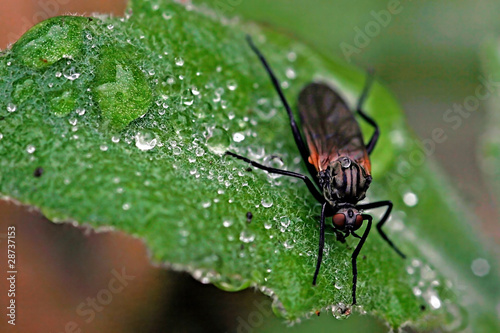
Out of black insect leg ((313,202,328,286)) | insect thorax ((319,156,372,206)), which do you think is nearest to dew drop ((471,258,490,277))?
insect thorax ((319,156,372,206))

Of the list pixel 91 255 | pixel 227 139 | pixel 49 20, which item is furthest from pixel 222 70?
pixel 91 255

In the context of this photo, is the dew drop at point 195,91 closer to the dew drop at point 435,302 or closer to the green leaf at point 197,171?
the green leaf at point 197,171

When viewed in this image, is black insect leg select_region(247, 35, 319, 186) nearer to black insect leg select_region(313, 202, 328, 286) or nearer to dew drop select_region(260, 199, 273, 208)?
black insect leg select_region(313, 202, 328, 286)

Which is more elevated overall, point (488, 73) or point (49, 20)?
point (488, 73)

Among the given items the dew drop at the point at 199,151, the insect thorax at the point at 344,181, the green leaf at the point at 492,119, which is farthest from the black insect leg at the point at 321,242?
the green leaf at the point at 492,119

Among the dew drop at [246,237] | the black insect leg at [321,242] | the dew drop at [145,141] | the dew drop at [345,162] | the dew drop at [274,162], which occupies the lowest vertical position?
the dew drop at [274,162]

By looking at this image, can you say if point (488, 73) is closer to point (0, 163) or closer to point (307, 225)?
point (307, 225)
